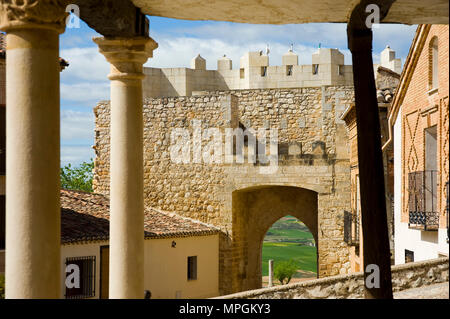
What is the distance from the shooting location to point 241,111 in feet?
72.7

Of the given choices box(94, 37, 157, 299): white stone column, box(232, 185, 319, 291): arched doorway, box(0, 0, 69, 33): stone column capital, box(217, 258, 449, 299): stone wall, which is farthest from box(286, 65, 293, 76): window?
box(0, 0, 69, 33): stone column capital

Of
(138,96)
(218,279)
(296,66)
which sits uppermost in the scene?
(296,66)

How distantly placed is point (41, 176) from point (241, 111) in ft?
59.4

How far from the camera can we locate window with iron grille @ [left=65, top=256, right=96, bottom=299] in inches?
663

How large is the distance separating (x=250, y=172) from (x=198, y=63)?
9.28 m

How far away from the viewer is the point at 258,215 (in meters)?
22.3

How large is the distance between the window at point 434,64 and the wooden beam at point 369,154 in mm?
5981

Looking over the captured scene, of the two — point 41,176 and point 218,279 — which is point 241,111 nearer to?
point 218,279

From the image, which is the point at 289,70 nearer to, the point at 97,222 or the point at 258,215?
the point at 258,215

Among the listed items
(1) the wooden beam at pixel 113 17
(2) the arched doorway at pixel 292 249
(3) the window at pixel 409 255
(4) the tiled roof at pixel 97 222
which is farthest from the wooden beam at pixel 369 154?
(2) the arched doorway at pixel 292 249

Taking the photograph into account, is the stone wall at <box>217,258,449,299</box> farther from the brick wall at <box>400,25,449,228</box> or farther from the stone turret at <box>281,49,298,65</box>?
the stone turret at <box>281,49,298,65</box>

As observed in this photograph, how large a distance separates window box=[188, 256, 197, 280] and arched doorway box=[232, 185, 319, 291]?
1.58 meters
